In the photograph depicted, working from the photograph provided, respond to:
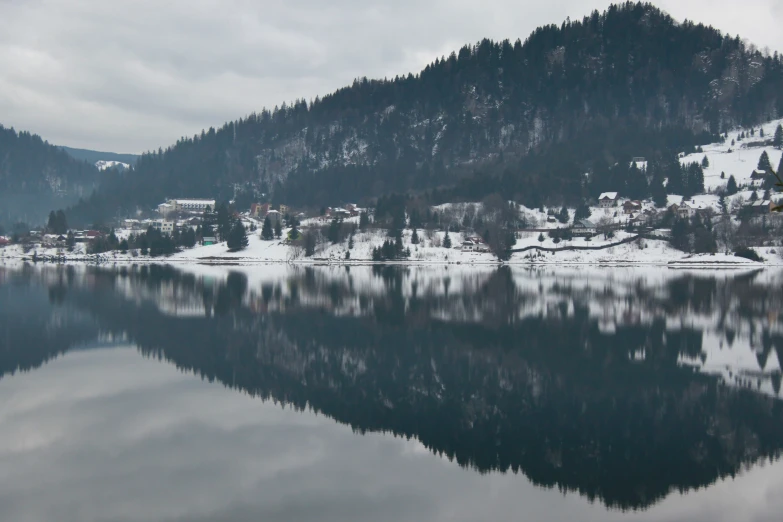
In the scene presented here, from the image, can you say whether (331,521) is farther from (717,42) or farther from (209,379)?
(717,42)

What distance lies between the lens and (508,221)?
96.9 meters

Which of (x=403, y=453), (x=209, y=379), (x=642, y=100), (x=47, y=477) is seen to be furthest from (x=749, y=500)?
(x=642, y=100)

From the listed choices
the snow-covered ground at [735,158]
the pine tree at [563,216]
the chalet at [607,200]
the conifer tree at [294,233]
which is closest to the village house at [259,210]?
the conifer tree at [294,233]

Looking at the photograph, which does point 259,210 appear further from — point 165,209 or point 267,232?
point 267,232

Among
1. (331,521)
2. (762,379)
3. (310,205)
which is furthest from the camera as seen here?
(310,205)

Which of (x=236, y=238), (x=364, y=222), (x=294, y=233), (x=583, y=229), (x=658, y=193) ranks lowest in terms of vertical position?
(x=236, y=238)

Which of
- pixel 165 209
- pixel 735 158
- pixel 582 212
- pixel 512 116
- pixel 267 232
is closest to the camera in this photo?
pixel 582 212

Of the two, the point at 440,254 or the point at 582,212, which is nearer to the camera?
the point at 440,254

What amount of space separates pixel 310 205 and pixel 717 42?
334ft

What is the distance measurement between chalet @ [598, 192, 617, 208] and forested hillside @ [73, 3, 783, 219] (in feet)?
44.5

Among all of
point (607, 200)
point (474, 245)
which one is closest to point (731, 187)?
point (607, 200)

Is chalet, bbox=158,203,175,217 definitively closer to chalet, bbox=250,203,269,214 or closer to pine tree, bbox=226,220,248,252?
chalet, bbox=250,203,269,214

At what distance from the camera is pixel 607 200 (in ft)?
343

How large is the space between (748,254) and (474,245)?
33.6 m
